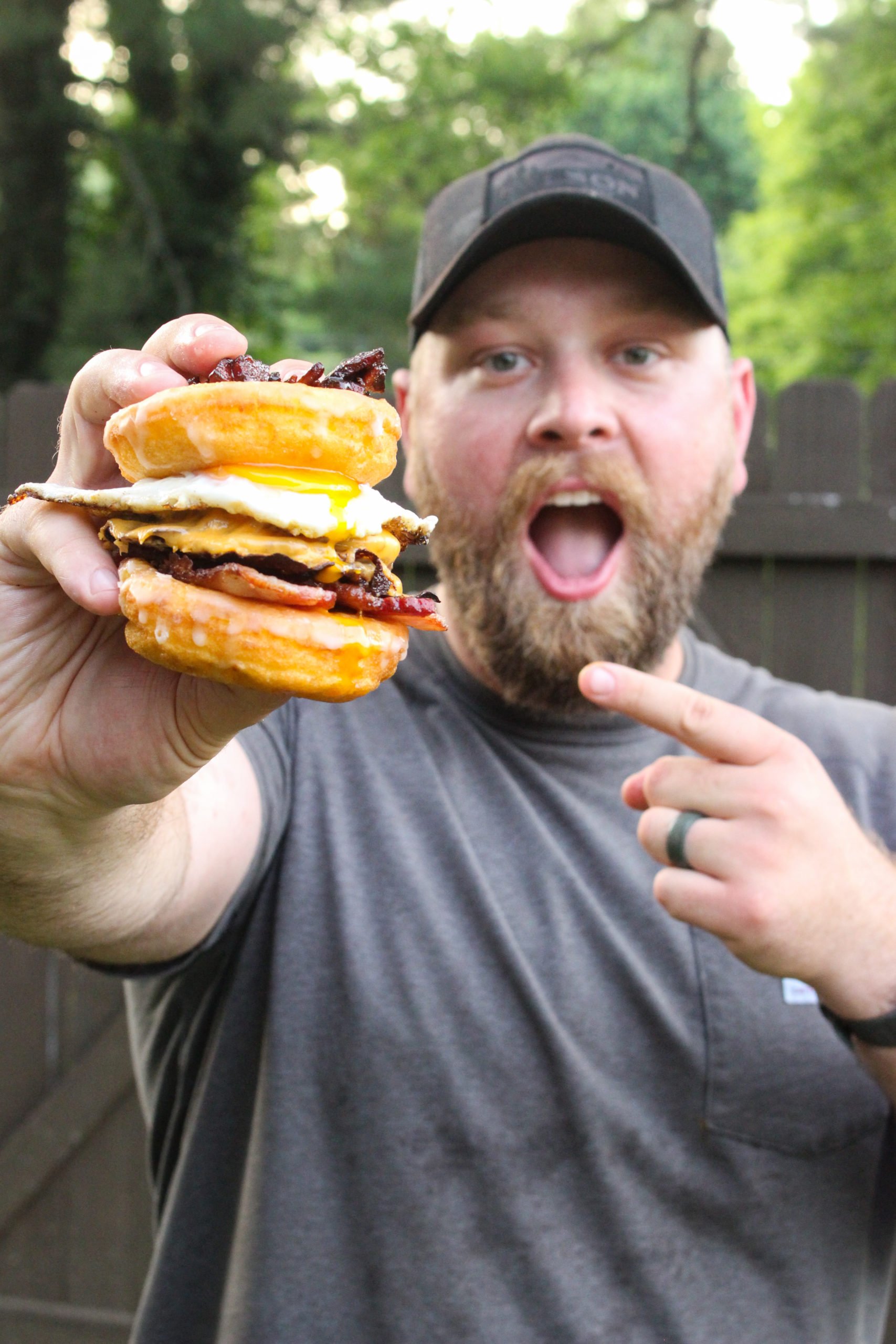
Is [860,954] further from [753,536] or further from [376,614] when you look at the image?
[753,536]

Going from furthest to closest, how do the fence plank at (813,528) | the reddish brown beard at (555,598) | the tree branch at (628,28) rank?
the tree branch at (628,28), the fence plank at (813,528), the reddish brown beard at (555,598)

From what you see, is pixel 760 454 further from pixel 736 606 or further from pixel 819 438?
pixel 736 606

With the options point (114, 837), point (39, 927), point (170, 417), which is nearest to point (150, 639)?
point (170, 417)

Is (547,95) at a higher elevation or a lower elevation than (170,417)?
higher

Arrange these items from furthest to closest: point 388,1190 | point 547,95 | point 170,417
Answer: point 547,95
point 388,1190
point 170,417

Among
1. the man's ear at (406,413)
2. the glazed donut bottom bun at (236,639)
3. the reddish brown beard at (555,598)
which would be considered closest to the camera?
the glazed donut bottom bun at (236,639)

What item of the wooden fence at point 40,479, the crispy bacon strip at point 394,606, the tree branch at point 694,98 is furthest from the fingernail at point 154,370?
the tree branch at point 694,98

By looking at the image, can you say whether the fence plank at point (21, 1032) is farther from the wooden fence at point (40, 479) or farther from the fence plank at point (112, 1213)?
the fence plank at point (112, 1213)
